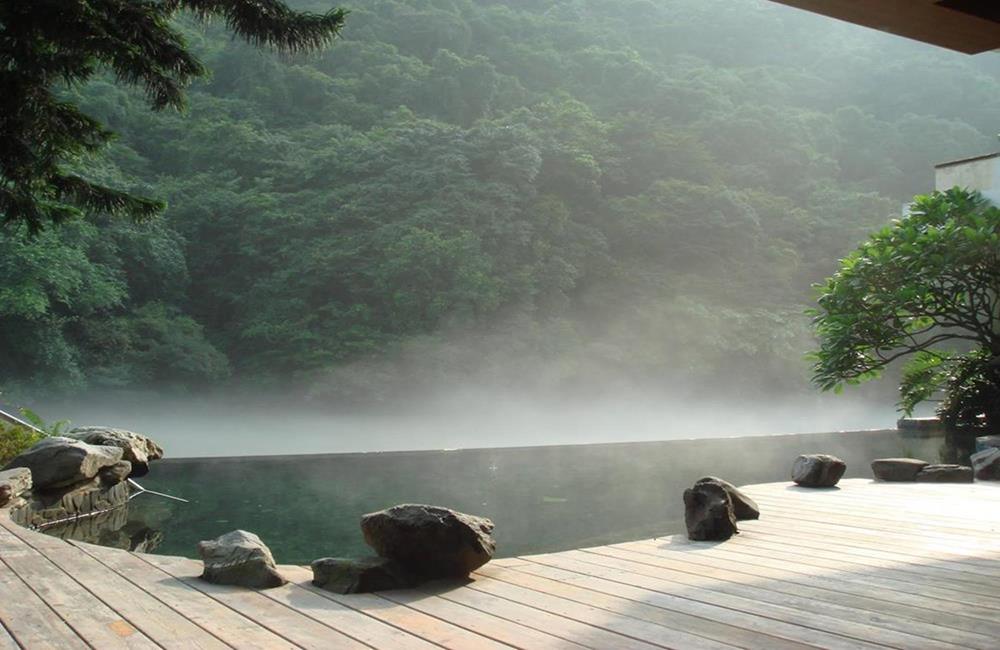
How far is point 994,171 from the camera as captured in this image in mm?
9219

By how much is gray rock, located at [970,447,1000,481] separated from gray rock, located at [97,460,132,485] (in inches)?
214

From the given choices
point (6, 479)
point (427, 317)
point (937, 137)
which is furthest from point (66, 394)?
point (937, 137)

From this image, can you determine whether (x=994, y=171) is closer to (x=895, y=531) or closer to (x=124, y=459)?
(x=895, y=531)

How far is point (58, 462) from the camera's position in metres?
5.23

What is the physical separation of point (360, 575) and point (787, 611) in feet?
3.73

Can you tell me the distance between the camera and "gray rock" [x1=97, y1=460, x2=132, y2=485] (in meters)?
5.76

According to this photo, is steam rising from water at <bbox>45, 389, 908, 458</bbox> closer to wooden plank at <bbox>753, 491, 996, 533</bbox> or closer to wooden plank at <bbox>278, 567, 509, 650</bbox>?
wooden plank at <bbox>753, 491, 996, 533</bbox>

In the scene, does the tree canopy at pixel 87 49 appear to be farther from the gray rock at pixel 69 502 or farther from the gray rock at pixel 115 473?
the gray rock at pixel 115 473

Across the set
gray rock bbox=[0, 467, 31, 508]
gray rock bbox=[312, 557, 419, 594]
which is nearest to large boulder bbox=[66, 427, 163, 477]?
gray rock bbox=[0, 467, 31, 508]

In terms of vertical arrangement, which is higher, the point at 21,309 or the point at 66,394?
the point at 21,309

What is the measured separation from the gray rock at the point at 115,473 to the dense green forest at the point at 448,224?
24.1 ft

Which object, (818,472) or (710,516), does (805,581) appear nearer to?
(710,516)

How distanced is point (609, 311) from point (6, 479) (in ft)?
45.8

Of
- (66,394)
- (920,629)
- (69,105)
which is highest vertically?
(69,105)
